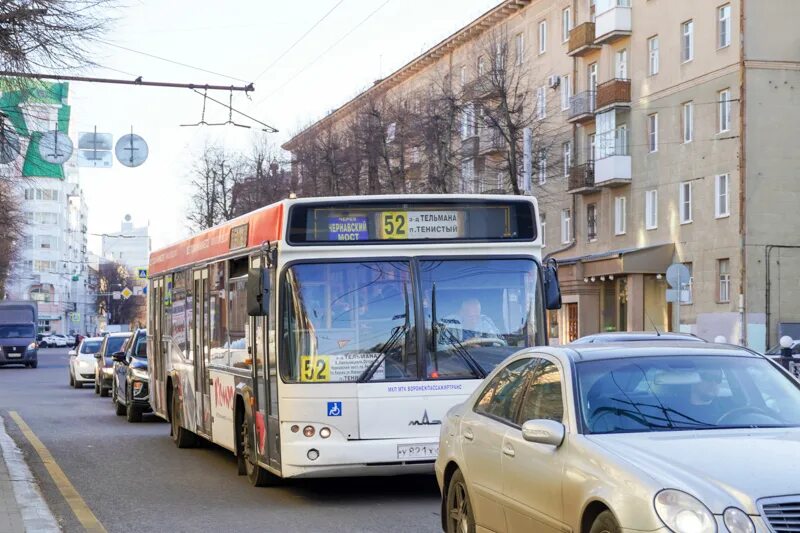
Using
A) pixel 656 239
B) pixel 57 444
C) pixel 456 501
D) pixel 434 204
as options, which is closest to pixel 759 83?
pixel 656 239

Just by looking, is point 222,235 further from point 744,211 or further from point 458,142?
point 458,142

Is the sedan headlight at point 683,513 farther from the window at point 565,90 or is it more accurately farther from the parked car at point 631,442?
the window at point 565,90

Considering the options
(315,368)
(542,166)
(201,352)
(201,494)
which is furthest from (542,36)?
(315,368)

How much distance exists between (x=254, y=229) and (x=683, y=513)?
7864mm

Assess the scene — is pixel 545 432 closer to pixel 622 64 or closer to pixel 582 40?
pixel 622 64

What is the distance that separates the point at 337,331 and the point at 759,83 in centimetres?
3448

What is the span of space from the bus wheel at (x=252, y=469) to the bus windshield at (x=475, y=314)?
2.24m

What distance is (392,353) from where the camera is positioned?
11.7 metres

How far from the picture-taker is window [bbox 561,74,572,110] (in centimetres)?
5575

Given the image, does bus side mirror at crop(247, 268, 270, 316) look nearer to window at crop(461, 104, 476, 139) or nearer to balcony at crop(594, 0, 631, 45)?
window at crop(461, 104, 476, 139)

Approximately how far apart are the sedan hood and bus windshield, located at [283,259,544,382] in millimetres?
5077

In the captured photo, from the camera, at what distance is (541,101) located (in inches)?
2271

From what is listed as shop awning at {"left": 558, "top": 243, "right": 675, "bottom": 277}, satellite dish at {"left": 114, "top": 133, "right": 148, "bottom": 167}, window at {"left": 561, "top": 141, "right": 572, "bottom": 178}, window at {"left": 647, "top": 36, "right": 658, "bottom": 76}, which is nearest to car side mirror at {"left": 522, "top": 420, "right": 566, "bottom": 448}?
satellite dish at {"left": 114, "top": 133, "right": 148, "bottom": 167}

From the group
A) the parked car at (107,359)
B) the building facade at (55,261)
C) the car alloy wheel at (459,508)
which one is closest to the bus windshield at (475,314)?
the car alloy wheel at (459,508)
